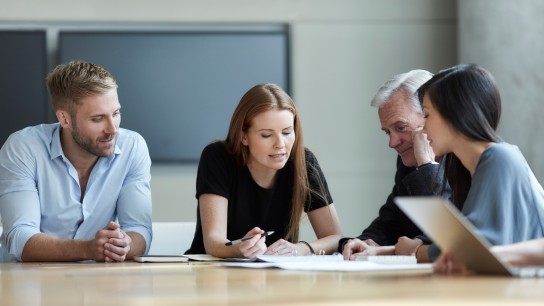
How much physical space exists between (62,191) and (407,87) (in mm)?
1249

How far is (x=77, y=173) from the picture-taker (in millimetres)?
3469

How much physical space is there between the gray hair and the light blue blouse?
1.31m

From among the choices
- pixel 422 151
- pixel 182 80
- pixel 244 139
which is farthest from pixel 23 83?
pixel 422 151

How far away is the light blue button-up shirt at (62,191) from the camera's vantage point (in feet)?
11.0

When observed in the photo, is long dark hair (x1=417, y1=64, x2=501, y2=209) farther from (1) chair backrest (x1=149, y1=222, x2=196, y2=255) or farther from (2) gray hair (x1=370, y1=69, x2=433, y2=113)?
(1) chair backrest (x1=149, y1=222, x2=196, y2=255)

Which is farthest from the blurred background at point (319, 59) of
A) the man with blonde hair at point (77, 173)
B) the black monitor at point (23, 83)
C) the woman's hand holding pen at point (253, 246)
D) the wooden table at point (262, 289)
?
the wooden table at point (262, 289)

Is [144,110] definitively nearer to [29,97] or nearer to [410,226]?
[29,97]

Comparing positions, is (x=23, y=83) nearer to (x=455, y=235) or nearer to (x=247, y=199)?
(x=247, y=199)

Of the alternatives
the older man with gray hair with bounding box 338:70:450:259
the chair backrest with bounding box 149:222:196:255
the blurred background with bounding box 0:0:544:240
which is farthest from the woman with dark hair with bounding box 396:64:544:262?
the blurred background with bounding box 0:0:544:240

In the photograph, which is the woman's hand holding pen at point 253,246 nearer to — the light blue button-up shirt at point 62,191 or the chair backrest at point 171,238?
the light blue button-up shirt at point 62,191

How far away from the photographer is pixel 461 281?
159 centimetres

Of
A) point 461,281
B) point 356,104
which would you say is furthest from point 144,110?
point 461,281

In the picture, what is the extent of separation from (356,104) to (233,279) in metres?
4.21

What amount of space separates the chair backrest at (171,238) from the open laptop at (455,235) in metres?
1.84
